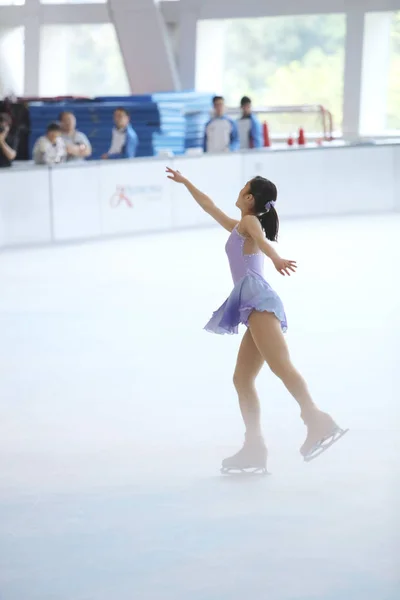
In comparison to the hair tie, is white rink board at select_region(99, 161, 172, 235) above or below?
below

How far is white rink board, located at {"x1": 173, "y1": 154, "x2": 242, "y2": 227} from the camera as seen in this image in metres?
17.3

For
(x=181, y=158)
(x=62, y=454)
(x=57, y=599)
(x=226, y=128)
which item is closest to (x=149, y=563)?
(x=57, y=599)

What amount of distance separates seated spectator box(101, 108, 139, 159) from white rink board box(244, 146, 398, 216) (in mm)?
1751

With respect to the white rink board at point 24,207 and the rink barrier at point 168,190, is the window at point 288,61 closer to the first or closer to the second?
the rink barrier at point 168,190

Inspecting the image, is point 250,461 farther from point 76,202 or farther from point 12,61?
point 12,61

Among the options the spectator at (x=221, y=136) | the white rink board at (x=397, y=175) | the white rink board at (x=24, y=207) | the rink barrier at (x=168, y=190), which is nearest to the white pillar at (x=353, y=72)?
the white rink board at (x=397, y=175)

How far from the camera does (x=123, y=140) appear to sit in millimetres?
17406

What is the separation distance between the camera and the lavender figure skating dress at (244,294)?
5.44 m

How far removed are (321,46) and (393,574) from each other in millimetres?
44038

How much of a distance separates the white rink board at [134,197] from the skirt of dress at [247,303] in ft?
36.1

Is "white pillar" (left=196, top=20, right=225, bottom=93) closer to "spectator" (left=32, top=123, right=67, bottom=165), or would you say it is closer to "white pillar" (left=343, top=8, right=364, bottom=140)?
"white pillar" (left=343, top=8, right=364, bottom=140)

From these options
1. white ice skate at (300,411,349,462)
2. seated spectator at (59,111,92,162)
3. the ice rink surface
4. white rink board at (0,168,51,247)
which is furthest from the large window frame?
white ice skate at (300,411,349,462)

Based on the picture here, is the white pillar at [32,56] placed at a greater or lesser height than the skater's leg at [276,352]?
greater

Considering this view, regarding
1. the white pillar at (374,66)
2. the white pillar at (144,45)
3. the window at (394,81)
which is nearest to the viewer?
the white pillar at (374,66)
